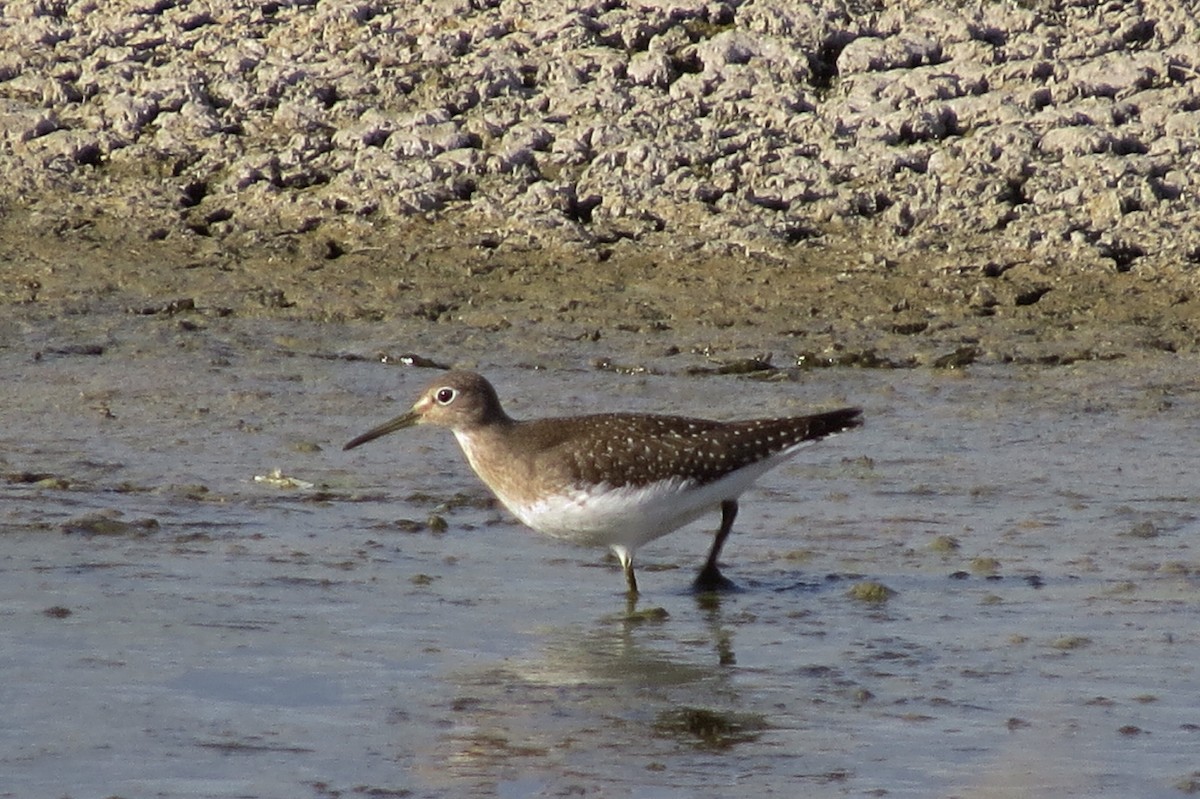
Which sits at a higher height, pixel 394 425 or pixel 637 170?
pixel 637 170

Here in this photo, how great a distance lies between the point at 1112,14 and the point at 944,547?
5.10m

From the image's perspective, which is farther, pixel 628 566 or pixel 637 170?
pixel 637 170

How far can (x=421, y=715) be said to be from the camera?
6.73m

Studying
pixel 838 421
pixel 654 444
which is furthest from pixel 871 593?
pixel 654 444

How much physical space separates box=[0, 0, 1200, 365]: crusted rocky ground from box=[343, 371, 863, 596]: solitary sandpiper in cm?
260

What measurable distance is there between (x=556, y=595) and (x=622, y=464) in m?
0.56

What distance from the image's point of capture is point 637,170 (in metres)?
12.2

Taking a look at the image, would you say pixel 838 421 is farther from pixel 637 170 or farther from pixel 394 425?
pixel 637 170

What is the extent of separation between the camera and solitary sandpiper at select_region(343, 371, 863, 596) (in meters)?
8.32

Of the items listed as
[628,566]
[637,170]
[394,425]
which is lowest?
[628,566]

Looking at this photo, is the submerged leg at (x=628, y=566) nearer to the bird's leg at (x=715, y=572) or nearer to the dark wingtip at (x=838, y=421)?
the bird's leg at (x=715, y=572)

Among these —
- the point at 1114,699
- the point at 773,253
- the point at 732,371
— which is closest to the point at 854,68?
the point at 773,253

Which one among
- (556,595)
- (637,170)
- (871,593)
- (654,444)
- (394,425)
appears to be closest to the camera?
(871,593)

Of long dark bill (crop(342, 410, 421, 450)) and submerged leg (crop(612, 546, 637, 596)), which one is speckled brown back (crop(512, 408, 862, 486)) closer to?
submerged leg (crop(612, 546, 637, 596))
